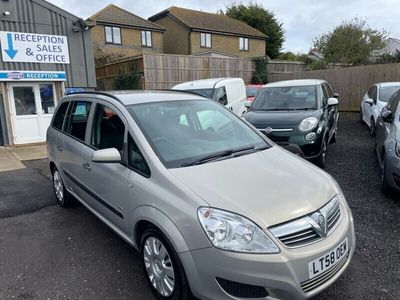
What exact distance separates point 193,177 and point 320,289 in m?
1.21

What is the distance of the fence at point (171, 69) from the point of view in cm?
1555

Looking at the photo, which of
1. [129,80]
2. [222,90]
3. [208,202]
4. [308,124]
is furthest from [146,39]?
[208,202]

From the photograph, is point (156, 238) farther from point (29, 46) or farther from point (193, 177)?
point (29, 46)

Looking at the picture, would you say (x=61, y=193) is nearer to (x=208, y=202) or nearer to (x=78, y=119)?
(x=78, y=119)

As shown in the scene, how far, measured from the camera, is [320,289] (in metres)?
2.31

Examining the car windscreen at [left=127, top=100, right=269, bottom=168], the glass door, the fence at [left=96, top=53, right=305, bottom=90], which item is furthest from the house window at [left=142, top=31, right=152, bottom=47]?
the car windscreen at [left=127, top=100, right=269, bottom=168]

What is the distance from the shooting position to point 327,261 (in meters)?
2.33

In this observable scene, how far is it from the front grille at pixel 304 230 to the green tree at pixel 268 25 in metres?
38.2

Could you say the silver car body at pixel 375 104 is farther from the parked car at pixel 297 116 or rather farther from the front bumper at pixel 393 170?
the front bumper at pixel 393 170

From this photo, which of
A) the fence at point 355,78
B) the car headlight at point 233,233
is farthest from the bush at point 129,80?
the car headlight at point 233,233

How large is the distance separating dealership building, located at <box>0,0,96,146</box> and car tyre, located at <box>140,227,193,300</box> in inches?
369

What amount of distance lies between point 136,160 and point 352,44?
2758 centimetres

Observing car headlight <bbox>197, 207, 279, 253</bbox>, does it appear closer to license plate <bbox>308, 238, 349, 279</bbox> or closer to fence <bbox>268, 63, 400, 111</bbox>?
license plate <bbox>308, 238, 349, 279</bbox>

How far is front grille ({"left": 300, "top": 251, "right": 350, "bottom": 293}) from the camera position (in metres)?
2.22
